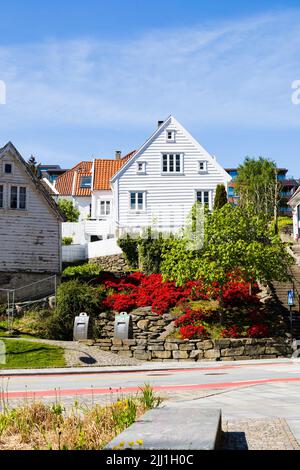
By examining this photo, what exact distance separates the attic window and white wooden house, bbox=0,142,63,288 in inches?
1569

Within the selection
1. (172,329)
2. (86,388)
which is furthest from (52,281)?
(86,388)

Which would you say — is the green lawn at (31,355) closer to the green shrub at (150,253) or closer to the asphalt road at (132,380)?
the asphalt road at (132,380)

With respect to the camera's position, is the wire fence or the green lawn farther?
the wire fence

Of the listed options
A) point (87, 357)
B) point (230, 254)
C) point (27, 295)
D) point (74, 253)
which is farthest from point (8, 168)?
point (87, 357)

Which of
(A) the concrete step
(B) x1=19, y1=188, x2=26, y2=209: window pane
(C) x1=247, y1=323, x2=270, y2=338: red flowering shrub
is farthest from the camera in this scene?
(B) x1=19, y1=188, x2=26, y2=209: window pane

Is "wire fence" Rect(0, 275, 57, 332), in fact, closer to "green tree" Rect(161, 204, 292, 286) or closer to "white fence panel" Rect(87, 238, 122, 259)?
"green tree" Rect(161, 204, 292, 286)

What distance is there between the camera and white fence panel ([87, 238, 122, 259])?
45.9 m

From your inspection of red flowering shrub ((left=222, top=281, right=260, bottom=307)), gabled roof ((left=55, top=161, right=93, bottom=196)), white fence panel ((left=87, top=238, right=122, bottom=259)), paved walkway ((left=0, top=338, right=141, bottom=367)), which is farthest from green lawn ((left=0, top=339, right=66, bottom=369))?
gabled roof ((left=55, top=161, right=93, bottom=196))

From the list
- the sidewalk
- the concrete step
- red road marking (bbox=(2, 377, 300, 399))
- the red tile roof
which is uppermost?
the red tile roof

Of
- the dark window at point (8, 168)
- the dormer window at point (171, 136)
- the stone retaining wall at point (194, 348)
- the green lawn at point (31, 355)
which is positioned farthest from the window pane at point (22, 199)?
the dormer window at point (171, 136)

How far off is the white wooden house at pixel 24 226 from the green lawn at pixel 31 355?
10117 mm

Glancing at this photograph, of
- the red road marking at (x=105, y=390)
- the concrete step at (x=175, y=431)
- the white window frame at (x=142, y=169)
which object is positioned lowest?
the red road marking at (x=105, y=390)

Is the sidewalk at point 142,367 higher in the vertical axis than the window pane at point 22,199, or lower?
lower

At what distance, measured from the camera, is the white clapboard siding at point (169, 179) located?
50.7 m
